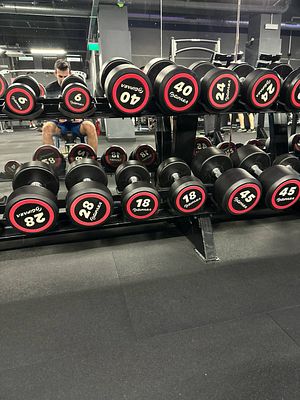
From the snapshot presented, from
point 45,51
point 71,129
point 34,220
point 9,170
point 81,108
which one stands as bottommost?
point 9,170

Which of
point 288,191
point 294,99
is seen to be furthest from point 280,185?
point 294,99

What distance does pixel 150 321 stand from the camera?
0.98 metres

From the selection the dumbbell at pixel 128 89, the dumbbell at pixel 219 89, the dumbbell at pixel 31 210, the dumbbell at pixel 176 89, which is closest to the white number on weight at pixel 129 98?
the dumbbell at pixel 128 89

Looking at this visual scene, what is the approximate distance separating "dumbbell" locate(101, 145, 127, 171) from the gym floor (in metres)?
1.00

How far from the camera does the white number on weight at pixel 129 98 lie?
1159mm

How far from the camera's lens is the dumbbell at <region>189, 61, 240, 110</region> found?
1.23 meters

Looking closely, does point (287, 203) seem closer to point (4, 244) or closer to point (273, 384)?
point (273, 384)

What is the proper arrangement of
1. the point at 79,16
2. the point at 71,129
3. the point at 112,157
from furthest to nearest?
the point at 79,16 < the point at 71,129 < the point at 112,157

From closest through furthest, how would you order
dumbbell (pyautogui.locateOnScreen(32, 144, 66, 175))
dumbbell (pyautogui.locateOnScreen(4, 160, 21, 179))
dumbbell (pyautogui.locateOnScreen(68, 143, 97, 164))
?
dumbbell (pyautogui.locateOnScreen(32, 144, 66, 175)) < dumbbell (pyautogui.locateOnScreen(68, 143, 97, 164)) < dumbbell (pyautogui.locateOnScreen(4, 160, 21, 179))

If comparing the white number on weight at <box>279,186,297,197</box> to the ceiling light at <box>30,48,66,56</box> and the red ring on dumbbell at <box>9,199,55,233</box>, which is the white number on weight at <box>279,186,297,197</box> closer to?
the red ring on dumbbell at <box>9,199,55,233</box>

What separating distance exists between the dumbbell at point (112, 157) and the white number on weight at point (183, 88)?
120 centimetres

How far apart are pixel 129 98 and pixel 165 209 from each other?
60 centimetres

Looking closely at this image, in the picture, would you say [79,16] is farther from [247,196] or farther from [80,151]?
[247,196]

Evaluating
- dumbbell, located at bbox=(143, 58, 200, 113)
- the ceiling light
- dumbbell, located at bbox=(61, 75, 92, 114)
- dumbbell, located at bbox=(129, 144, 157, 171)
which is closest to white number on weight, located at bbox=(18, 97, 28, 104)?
dumbbell, located at bbox=(61, 75, 92, 114)
